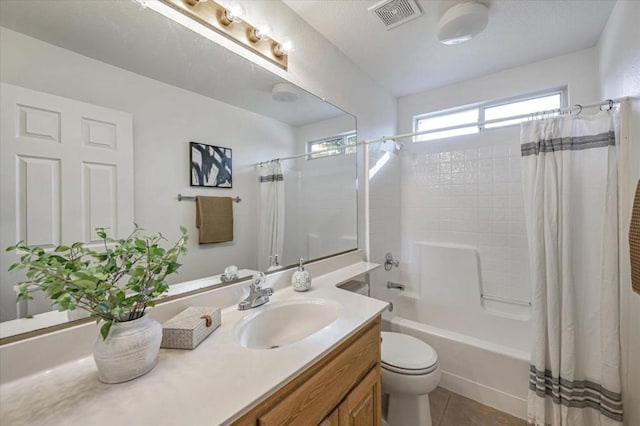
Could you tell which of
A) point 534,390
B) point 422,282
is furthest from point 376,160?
point 534,390

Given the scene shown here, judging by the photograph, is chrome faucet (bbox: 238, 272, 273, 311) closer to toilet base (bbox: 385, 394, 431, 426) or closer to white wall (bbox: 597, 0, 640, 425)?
toilet base (bbox: 385, 394, 431, 426)

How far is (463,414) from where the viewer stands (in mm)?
1604

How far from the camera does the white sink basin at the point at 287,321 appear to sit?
102 cm

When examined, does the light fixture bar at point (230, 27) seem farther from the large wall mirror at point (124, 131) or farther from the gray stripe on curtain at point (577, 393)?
the gray stripe on curtain at point (577, 393)

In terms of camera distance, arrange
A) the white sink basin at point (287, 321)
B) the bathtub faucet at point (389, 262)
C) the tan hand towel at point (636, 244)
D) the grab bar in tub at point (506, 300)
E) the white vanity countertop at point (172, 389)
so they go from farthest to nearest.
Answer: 1. the bathtub faucet at point (389, 262)
2. the grab bar in tub at point (506, 300)
3. the white sink basin at point (287, 321)
4. the tan hand towel at point (636, 244)
5. the white vanity countertop at point (172, 389)

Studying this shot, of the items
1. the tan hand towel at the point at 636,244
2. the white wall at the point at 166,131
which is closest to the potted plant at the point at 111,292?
the white wall at the point at 166,131

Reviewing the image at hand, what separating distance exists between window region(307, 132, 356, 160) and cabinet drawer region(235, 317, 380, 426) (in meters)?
1.11

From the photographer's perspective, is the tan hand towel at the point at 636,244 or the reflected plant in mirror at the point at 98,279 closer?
the reflected plant in mirror at the point at 98,279

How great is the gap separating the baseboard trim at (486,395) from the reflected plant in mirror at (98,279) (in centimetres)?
201

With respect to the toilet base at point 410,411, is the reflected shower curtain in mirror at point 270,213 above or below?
above

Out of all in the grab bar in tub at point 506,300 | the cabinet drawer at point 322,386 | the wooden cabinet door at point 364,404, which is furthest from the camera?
the grab bar in tub at point 506,300

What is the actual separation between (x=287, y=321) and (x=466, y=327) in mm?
→ 1857

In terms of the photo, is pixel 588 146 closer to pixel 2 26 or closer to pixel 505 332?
pixel 505 332

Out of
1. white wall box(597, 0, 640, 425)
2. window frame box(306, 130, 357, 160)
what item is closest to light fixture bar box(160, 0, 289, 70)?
window frame box(306, 130, 357, 160)
